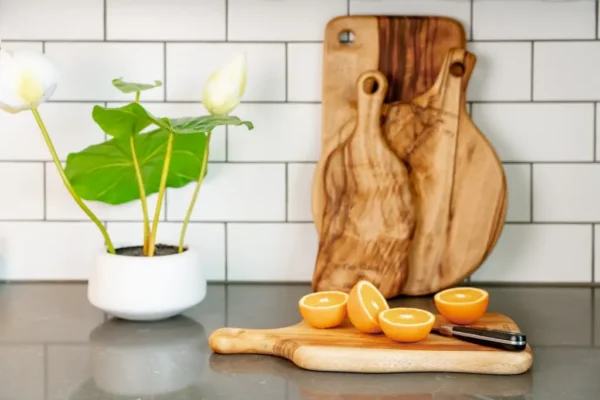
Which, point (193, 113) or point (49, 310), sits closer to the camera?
point (49, 310)

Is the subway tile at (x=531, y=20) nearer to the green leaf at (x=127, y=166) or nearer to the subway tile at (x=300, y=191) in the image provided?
the subway tile at (x=300, y=191)

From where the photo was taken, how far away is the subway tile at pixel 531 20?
51.8 inches

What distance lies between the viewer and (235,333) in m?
1.00

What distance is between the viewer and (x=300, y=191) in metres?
1.34

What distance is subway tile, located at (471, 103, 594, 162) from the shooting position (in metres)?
1.33

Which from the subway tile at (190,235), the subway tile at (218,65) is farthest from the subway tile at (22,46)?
the subway tile at (190,235)

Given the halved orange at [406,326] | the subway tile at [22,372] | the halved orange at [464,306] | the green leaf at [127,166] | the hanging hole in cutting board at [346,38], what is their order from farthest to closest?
the hanging hole in cutting board at [346,38] → the green leaf at [127,166] → the halved orange at [464,306] → the halved orange at [406,326] → the subway tile at [22,372]

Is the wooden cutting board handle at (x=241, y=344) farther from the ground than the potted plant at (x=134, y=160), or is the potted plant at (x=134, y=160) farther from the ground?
Result: the potted plant at (x=134, y=160)

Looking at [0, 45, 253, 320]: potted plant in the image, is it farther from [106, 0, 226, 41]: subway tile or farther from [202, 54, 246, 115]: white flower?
[106, 0, 226, 41]: subway tile

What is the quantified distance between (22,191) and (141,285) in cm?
39

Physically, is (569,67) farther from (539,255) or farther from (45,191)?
(45,191)

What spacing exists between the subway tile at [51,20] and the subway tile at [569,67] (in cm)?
75

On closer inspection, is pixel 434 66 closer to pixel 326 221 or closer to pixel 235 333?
pixel 326 221

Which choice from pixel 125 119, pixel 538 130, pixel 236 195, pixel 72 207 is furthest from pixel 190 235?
pixel 538 130
